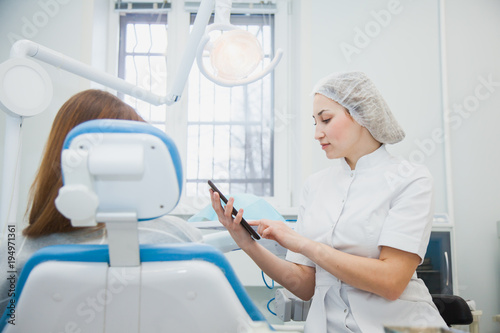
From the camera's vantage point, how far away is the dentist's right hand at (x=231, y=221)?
3.36 ft

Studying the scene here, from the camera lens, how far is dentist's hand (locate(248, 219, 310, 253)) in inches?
41.8

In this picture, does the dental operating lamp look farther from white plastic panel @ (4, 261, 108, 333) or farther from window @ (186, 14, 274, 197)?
window @ (186, 14, 274, 197)

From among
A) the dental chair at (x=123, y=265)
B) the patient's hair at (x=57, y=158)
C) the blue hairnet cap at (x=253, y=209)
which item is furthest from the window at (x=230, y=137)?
the dental chair at (x=123, y=265)

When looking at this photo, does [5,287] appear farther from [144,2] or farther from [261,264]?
[144,2]

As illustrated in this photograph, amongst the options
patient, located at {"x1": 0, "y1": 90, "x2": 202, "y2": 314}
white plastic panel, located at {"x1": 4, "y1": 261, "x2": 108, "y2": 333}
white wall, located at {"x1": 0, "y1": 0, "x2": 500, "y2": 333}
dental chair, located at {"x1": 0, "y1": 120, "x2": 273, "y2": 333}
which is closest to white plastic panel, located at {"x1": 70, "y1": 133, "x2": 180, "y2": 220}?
dental chair, located at {"x1": 0, "y1": 120, "x2": 273, "y2": 333}

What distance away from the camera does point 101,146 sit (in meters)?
0.57

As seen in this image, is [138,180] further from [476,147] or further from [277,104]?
[476,147]

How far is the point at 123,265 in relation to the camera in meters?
0.60

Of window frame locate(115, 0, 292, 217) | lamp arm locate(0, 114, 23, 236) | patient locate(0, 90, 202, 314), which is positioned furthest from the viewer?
window frame locate(115, 0, 292, 217)

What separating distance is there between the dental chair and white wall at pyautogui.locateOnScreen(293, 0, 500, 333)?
1.86m

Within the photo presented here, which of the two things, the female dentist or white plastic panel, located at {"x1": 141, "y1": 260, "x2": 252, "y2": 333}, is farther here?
the female dentist

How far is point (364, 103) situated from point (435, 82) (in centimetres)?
156

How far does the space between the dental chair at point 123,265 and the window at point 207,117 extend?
1.98 meters

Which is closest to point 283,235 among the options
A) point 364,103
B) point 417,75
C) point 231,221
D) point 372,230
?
point 231,221
